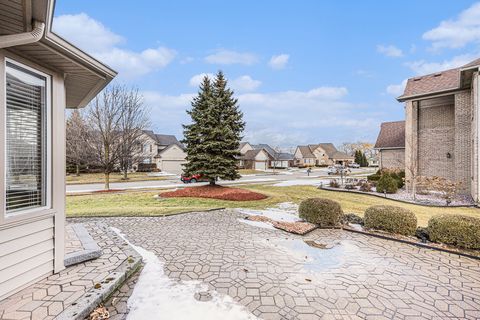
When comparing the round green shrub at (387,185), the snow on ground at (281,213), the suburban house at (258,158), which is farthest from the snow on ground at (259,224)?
the suburban house at (258,158)

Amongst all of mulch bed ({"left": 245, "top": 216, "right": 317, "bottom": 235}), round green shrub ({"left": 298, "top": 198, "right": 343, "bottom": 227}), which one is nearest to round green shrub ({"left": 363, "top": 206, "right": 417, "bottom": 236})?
round green shrub ({"left": 298, "top": 198, "right": 343, "bottom": 227})

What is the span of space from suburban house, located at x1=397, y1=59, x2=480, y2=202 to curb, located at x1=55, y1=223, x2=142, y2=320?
51.4 ft

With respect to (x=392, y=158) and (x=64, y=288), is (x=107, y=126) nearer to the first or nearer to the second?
(x=64, y=288)

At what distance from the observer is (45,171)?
3.68 meters

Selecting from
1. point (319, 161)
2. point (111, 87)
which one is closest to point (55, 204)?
point (111, 87)

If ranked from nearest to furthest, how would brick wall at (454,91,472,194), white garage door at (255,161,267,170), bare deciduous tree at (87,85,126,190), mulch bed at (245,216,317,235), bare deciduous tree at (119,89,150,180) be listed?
mulch bed at (245,216,317,235)
brick wall at (454,91,472,194)
bare deciduous tree at (87,85,126,190)
bare deciduous tree at (119,89,150,180)
white garage door at (255,161,267,170)

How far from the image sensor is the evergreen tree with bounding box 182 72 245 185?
14273mm

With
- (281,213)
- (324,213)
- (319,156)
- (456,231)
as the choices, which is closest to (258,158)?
(319,156)

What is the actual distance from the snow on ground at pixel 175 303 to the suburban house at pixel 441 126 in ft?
48.3

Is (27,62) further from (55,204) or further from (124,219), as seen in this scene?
(124,219)

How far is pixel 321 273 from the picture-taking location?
4180 mm

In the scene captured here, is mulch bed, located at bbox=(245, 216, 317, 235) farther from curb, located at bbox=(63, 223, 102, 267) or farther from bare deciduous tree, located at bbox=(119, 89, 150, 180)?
bare deciduous tree, located at bbox=(119, 89, 150, 180)

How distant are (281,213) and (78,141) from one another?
59.5 ft

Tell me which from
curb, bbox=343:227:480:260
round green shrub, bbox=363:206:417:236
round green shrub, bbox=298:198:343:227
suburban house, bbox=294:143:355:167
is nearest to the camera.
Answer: curb, bbox=343:227:480:260
